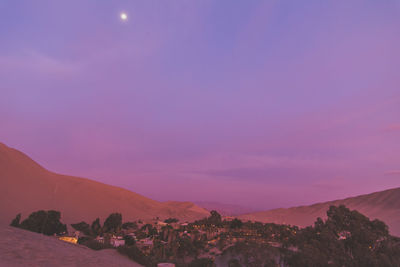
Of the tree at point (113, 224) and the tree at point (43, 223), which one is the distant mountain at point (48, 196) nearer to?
the tree at point (43, 223)

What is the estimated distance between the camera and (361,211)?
78.4m

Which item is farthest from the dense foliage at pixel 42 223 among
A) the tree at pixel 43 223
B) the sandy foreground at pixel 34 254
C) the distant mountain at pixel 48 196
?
the sandy foreground at pixel 34 254

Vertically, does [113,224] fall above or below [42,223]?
below

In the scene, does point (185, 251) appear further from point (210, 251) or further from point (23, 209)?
point (23, 209)

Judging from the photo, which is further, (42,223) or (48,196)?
(48,196)

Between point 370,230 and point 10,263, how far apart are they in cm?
1664

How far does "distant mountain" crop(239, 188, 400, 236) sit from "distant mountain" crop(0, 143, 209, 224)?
4357 cm

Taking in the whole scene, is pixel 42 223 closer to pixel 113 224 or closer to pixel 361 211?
pixel 113 224

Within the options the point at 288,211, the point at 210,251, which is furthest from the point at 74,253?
the point at 288,211

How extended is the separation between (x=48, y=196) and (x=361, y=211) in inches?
3484

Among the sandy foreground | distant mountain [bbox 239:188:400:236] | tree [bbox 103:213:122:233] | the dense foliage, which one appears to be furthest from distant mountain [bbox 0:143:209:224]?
distant mountain [bbox 239:188:400:236]

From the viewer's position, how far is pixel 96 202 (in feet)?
213

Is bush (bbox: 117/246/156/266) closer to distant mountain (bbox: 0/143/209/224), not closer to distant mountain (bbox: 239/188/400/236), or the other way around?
distant mountain (bbox: 0/143/209/224)

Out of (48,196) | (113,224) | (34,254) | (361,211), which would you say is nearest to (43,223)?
(113,224)
